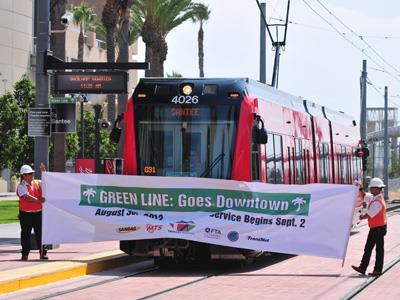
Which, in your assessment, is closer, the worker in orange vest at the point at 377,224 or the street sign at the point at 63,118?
the worker in orange vest at the point at 377,224

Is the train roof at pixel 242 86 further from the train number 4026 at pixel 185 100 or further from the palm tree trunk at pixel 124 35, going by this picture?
the palm tree trunk at pixel 124 35

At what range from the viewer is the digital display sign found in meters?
21.5

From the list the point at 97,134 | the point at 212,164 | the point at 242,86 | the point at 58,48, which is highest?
the point at 58,48

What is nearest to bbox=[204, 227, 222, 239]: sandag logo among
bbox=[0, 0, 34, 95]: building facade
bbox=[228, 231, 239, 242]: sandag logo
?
bbox=[228, 231, 239, 242]: sandag logo

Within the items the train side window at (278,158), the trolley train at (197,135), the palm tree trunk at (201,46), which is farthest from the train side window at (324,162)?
the palm tree trunk at (201,46)

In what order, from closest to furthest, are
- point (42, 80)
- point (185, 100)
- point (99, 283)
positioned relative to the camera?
point (99, 283), point (185, 100), point (42, 80)

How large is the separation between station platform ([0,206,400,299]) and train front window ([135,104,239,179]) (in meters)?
1.92

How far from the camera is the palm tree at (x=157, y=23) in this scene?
5225 cm

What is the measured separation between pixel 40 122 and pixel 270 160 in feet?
16.1

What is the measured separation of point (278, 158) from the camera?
67.6 feet

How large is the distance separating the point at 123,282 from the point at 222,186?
278 cm

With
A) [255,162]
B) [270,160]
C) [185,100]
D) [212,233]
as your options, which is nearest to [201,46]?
[270,160]

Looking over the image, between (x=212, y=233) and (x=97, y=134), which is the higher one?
(x=97, y=134)

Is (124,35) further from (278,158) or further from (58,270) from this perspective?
(58,270)
